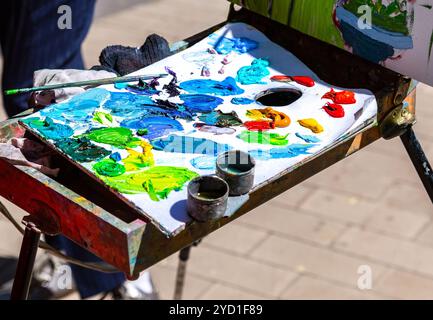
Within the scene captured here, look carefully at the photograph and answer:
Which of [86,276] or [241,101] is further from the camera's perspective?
[86,276]

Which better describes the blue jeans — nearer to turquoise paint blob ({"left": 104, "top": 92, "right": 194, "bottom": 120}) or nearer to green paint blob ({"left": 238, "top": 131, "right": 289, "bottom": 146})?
turquoise paint blob ({"left": 104, "top": 92, "right": 194, "bottom": 120})

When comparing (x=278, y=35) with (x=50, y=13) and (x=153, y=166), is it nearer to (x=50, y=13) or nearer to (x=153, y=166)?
(x=153, y=166)

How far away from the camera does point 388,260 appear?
315cm

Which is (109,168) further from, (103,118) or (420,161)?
(420,161)

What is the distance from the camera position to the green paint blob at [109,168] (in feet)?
5.32

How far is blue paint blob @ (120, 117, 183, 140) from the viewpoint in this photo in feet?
5.74

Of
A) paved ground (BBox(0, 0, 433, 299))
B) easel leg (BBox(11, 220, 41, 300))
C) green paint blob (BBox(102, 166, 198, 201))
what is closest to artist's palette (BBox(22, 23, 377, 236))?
green paint blob (BBox(102, 166, 198, 201))

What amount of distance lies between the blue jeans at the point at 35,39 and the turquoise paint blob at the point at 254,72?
2.51 ft

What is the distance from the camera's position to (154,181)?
1615 millimetres

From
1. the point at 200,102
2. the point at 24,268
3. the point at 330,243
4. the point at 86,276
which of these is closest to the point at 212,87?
the point at 200,102

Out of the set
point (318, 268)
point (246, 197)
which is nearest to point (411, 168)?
point (318, 268)

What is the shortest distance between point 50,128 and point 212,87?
364 millimetres

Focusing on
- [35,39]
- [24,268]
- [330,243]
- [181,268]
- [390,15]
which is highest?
[390,15]

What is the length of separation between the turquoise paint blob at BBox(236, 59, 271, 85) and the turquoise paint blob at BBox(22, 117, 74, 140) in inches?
15.9
